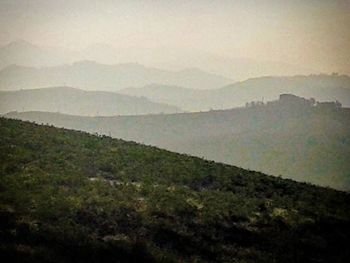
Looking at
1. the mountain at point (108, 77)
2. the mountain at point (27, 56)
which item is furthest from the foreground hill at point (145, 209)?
the mountain at point (108, 77)

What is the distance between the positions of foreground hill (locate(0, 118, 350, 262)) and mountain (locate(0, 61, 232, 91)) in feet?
79.9

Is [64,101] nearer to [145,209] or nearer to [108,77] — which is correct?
[108,77]

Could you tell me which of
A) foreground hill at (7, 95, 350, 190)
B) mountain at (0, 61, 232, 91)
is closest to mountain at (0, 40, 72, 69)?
mountain at (0, 61, 232, 91)

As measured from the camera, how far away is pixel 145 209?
1401 cm

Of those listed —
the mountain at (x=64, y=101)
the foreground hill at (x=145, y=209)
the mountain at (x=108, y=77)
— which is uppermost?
the mountain at (x=108, y=77)

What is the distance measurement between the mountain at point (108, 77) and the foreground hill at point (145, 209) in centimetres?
2434

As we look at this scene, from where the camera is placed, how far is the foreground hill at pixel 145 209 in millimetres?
11578

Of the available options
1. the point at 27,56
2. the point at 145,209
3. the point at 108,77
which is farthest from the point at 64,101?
the point at 145,209

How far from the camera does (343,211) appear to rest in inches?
701

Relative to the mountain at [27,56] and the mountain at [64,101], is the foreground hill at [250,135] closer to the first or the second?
the mountain at [64,101]

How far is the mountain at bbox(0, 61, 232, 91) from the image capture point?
45.5m

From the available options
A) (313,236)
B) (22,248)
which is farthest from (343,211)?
(22,248)

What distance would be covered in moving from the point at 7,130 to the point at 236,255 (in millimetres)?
13001

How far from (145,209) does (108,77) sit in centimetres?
4297
